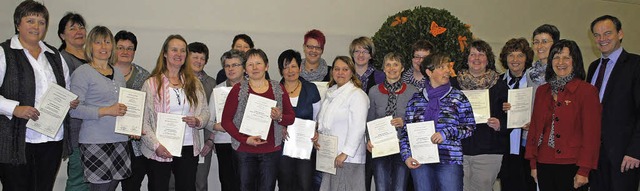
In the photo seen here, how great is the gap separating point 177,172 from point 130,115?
54cm

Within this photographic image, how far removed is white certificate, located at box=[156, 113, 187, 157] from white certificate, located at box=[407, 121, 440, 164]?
164 centimetres

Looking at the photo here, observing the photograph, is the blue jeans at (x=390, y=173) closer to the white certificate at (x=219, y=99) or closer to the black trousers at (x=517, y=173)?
the black trousers at (x=517, y=173)

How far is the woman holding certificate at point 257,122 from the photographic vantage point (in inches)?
169

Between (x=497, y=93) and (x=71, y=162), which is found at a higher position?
(x=497, y=93)

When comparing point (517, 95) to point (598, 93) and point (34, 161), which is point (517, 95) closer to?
point (598, 93)

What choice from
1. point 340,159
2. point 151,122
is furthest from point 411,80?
point 151,122

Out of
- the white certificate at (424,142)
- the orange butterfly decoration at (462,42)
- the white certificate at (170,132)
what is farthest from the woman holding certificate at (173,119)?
the orange butterfly decoration at (462,42)

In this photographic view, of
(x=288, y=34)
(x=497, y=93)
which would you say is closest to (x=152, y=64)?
(x=288, y=34)

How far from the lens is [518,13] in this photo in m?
9.26

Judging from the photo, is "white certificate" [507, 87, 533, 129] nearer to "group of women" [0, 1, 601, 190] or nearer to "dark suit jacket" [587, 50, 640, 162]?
"group of women" [0, 1, 601, 190]

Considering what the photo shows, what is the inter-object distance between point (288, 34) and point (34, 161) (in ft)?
11.8

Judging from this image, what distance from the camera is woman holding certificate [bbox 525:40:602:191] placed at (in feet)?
12.6

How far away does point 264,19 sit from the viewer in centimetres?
661

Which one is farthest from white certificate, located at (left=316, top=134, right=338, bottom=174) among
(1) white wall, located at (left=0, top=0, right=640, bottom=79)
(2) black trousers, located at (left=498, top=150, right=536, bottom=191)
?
(1) white wall, located at (left=0, top=0, right=640, bottom=79)
